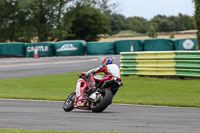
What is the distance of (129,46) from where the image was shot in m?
34.9

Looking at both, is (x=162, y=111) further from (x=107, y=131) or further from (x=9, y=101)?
(x=9, y=101)

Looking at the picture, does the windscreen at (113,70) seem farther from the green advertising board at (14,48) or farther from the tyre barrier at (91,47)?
the green advertising board at (14,48)

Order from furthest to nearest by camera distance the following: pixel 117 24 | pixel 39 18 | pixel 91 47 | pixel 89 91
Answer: pixel 117 24, pixel 39 18, pixel 91 47, pixel 89 91

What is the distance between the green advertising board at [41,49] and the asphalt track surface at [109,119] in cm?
2635

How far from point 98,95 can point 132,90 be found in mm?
5055

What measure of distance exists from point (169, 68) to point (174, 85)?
199 cm

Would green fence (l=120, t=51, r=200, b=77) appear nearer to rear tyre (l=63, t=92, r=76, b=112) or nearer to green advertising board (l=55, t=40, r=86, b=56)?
rear tyre (l=63, t=92, r=76, b=112)

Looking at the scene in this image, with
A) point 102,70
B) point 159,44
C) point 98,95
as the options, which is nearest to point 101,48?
point 159,44

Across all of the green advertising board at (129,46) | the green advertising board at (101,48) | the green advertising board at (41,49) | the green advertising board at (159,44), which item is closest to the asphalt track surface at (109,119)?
the green advertising board at (159,44)

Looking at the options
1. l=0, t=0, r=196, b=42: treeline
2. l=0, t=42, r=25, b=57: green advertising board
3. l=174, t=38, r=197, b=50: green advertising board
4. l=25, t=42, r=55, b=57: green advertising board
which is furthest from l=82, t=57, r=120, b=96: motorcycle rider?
l=0, t=0, r=196, b=42: treeline

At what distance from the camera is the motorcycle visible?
9.46 metres

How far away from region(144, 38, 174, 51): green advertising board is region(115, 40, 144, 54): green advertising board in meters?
0.47

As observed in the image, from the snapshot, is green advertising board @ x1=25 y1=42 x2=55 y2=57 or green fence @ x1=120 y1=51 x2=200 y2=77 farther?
green advertising board @ x1=25 y1=42 x2=55 y2=57

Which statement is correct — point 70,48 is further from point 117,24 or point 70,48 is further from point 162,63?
point 117,24
